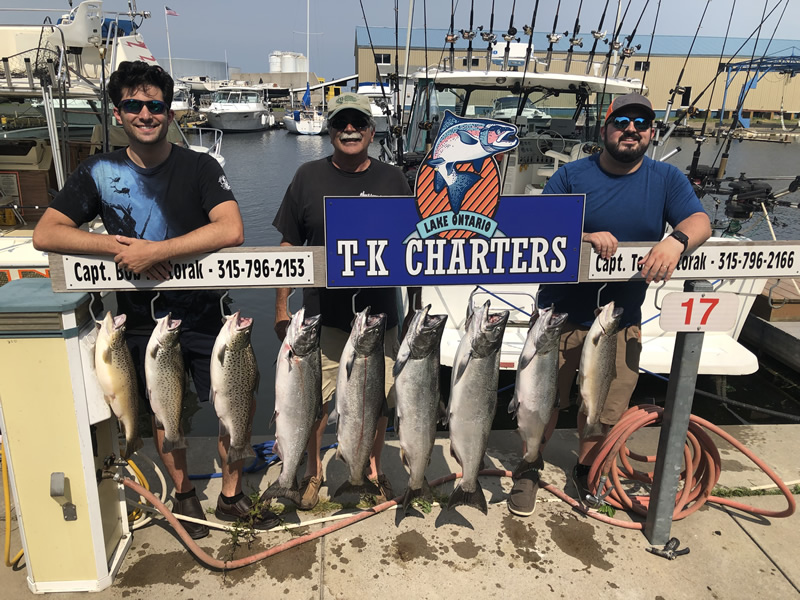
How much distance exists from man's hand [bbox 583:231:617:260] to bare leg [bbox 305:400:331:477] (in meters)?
1.81

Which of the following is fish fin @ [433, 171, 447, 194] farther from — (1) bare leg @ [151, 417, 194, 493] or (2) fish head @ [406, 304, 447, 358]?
(1) bare leg @ [151, 417, 194, 493]

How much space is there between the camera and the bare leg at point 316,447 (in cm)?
338

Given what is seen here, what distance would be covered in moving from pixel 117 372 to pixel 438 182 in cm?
180

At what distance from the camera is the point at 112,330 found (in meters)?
2.63

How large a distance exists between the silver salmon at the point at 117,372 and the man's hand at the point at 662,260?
263 cm

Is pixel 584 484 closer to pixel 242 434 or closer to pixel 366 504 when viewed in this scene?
pixel 366 504

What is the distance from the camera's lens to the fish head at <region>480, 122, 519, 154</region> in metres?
2.61

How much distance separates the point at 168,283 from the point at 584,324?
238cm

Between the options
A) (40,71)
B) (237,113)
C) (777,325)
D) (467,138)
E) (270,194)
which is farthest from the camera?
(237,113)

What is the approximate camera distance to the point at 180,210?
2.82m

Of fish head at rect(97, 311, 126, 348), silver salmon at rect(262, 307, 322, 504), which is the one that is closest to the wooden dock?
silver salmon at rect(262, 307, 322, 504)

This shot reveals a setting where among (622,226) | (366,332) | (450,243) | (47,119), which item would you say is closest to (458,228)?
(450,243)

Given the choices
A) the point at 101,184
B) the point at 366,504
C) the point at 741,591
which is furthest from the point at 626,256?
the point at 101,184

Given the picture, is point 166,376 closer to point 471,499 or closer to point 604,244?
point 471,499
